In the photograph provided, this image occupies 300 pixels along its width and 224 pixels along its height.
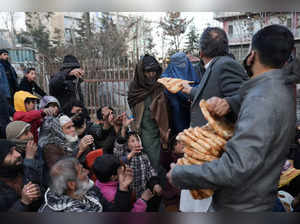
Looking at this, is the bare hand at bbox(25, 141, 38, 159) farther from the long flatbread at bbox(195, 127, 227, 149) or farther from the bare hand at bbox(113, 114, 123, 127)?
the long flatbread at bbox(195, 127, 227, 149)

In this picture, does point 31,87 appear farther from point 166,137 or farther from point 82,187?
point 166,137

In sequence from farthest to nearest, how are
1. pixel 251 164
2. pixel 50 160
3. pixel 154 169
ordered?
pixel 154 169 < pixel 50 160 < pixel 251 164

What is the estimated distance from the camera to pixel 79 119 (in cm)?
206

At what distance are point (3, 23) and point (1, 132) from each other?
80cm

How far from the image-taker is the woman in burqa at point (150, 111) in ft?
6.57

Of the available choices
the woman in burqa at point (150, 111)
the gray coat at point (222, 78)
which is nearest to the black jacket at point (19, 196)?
the woman in burqa at point (150, 111)

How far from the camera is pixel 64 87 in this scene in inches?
80.0

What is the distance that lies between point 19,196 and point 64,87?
0.83 m

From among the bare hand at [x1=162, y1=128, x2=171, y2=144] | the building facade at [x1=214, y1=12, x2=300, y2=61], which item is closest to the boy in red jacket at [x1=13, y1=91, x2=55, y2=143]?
the bare hand at [x1=162, y1=128, x2=171, y2=144]

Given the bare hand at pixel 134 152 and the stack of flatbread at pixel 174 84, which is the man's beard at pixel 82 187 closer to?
the bare hand at pixel 134 152

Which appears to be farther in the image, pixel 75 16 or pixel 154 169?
pixel 154 169

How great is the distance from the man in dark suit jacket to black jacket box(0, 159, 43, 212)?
1.15 meters

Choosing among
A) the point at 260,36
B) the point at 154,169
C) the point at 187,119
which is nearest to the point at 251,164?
the point at 260,36

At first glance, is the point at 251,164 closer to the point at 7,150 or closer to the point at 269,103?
the point at 269,103
